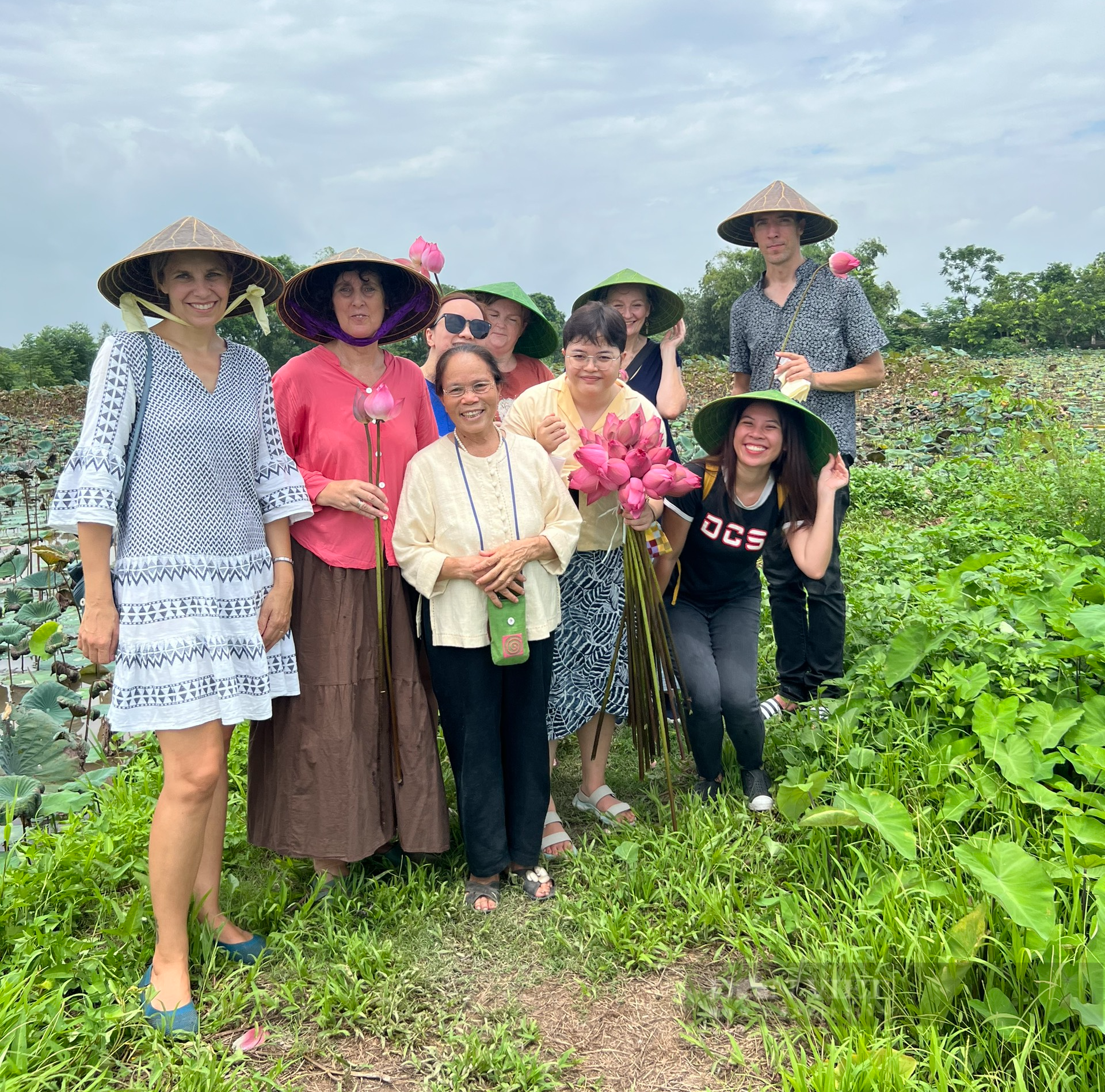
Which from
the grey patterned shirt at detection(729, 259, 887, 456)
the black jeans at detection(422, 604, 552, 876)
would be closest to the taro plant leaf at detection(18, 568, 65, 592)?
the black jeans at detection(422, 604, 552, 876)

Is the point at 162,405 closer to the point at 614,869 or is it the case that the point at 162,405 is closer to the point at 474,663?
the point at 474,663

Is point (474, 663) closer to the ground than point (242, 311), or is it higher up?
closer to the ground

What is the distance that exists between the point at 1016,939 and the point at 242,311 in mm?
2572

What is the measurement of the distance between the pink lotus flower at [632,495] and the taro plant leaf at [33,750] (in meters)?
2.31

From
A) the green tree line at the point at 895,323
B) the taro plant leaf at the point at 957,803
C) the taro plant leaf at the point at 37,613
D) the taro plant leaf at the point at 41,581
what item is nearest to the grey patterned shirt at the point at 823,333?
the taro plant leaf at the point at 957,803

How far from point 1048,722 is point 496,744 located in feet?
5.52

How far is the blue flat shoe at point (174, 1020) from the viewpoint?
80.0 inches

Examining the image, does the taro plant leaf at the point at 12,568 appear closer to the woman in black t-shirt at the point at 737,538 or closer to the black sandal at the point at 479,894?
the black sandal at the point at 479,894

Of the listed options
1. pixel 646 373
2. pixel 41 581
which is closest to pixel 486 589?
pixel 646 373

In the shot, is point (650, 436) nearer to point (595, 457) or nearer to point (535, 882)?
point (595, 457)

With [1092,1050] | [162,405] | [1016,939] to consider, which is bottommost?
[1092,1050]

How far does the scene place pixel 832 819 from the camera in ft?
7.39

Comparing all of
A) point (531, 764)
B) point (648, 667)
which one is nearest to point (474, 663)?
point (531, 764)

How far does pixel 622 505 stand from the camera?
8.18ft
